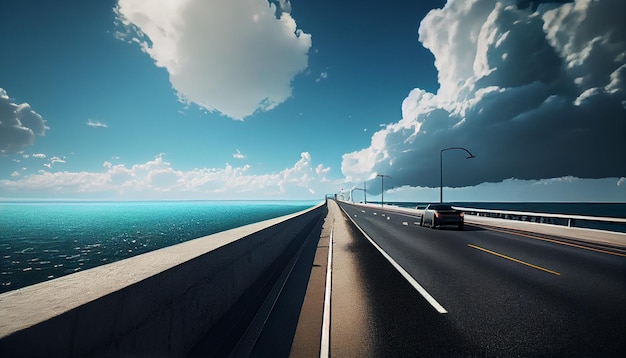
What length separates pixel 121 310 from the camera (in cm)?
247

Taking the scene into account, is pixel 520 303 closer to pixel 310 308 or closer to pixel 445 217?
pixel 310 308

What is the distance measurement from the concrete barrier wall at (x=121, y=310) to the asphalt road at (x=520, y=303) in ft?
9.94

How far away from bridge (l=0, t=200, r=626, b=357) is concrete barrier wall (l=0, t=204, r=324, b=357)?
1 cm

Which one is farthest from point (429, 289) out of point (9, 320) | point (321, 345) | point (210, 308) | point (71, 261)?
point (71, 261)

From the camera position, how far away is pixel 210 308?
4207mm

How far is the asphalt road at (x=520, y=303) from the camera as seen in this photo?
3.66m

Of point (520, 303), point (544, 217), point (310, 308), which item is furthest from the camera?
point (544, 217)

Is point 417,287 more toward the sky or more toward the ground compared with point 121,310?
more toward the ground

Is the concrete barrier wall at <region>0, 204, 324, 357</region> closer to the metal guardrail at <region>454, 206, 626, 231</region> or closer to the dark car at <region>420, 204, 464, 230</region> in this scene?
the metal guardrail at <region>454, 206, 626, 231</region>

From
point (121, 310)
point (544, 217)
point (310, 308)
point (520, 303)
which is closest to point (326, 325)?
point (310, 308)

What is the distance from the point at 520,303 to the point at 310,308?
403cm

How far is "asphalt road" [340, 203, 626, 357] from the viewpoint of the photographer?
12.0 ft

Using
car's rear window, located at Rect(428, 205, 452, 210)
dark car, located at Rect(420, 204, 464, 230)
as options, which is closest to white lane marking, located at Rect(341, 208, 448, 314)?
dark car, located at Rect(420, 204, 464, 230)

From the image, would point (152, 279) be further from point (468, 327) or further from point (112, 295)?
point (468, 327)
